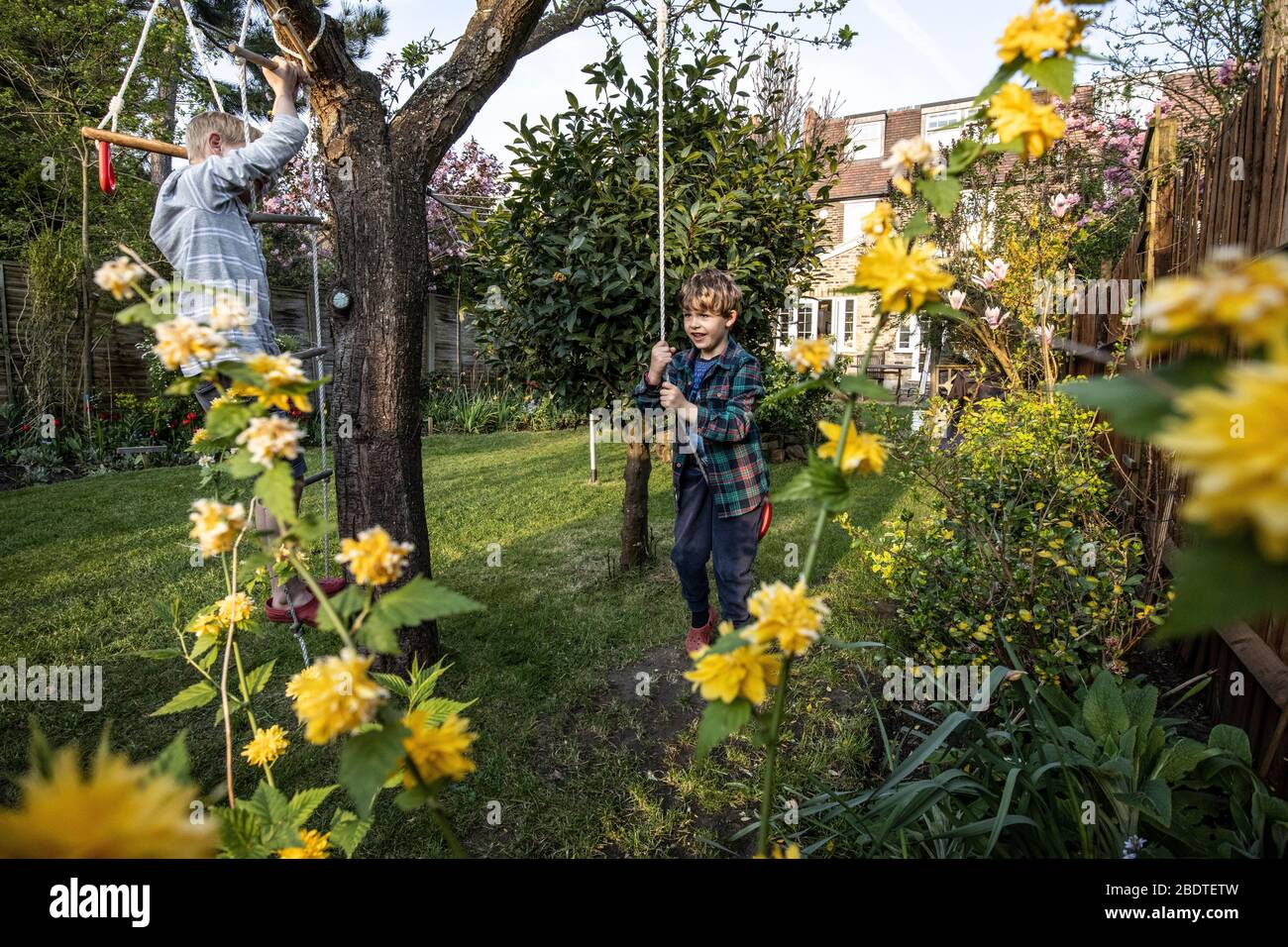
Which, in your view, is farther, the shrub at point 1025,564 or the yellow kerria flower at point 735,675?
the shrub at point 1025,564

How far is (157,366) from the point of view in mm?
8344

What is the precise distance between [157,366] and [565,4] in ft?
23.8

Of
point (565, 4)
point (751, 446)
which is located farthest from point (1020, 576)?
point (565, 4)

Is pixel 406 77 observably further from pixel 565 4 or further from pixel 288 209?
pixel 288 209

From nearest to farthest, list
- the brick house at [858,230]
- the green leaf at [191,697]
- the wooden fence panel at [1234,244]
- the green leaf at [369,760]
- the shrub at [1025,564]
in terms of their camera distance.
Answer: the green leaf at [369,760], the green leaf at [191,697], the wooden fence panel at [1234,244], the shrub at [1025,564], the brick house at [858,230]

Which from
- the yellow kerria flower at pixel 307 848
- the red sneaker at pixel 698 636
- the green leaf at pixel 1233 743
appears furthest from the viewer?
the red sneaker at pixel 698 636

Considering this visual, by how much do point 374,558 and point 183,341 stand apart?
319mm

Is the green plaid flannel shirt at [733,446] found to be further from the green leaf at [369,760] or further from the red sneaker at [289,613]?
the green leaf at [369,760]

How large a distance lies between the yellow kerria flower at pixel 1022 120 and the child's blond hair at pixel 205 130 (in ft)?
9.95

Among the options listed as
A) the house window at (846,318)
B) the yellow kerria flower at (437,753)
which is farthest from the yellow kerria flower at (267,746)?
the house window at (846,318)

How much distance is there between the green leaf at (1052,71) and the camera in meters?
0.69

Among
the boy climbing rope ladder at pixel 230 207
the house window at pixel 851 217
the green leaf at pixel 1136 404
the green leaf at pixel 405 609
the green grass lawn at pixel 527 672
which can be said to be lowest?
the green grass lawn at pixel 527 672

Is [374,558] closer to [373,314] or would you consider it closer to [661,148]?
[373,314]

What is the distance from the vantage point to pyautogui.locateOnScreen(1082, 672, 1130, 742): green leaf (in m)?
1.77
